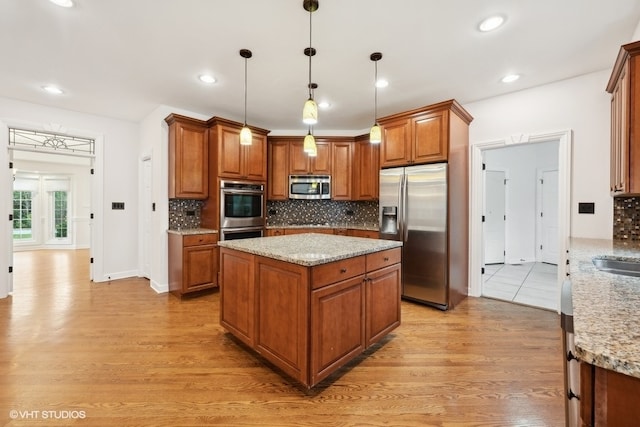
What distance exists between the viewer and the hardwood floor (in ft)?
5.11

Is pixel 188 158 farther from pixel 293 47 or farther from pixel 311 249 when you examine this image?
pixel 311 249

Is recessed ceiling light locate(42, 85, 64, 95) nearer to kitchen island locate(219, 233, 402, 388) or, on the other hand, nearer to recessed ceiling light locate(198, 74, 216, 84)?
recessed ceiling light locate(198, 74, 216, 84)

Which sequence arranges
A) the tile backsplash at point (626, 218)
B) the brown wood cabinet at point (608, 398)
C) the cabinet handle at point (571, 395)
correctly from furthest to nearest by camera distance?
the tile backsplash at point (626, 218), the cabinet handle at point (571, 395), the brown wood cabinet at point (608, 398)

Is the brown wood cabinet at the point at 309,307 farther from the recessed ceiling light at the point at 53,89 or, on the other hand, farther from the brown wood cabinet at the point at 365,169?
the recessed ceiling light at the point at 53,89

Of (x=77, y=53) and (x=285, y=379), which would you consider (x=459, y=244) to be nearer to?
(x=285, y=379)

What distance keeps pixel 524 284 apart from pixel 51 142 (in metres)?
7.33

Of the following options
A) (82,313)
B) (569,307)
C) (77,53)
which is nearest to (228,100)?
(77,53)

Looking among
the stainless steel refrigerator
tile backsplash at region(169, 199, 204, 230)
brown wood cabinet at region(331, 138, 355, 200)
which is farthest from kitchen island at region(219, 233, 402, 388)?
brown wood cabinet at region(331, 138, 355, 200)

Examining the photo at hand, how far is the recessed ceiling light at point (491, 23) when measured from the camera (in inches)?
79.9

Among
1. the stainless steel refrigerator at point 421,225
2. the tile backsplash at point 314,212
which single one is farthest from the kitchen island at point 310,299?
the tile backsplash at point 314,212

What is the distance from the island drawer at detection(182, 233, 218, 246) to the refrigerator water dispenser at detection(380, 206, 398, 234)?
7.53 ft

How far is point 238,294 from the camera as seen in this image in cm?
223

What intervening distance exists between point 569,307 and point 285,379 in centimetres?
166

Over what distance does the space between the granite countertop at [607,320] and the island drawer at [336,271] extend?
3.79 ft
